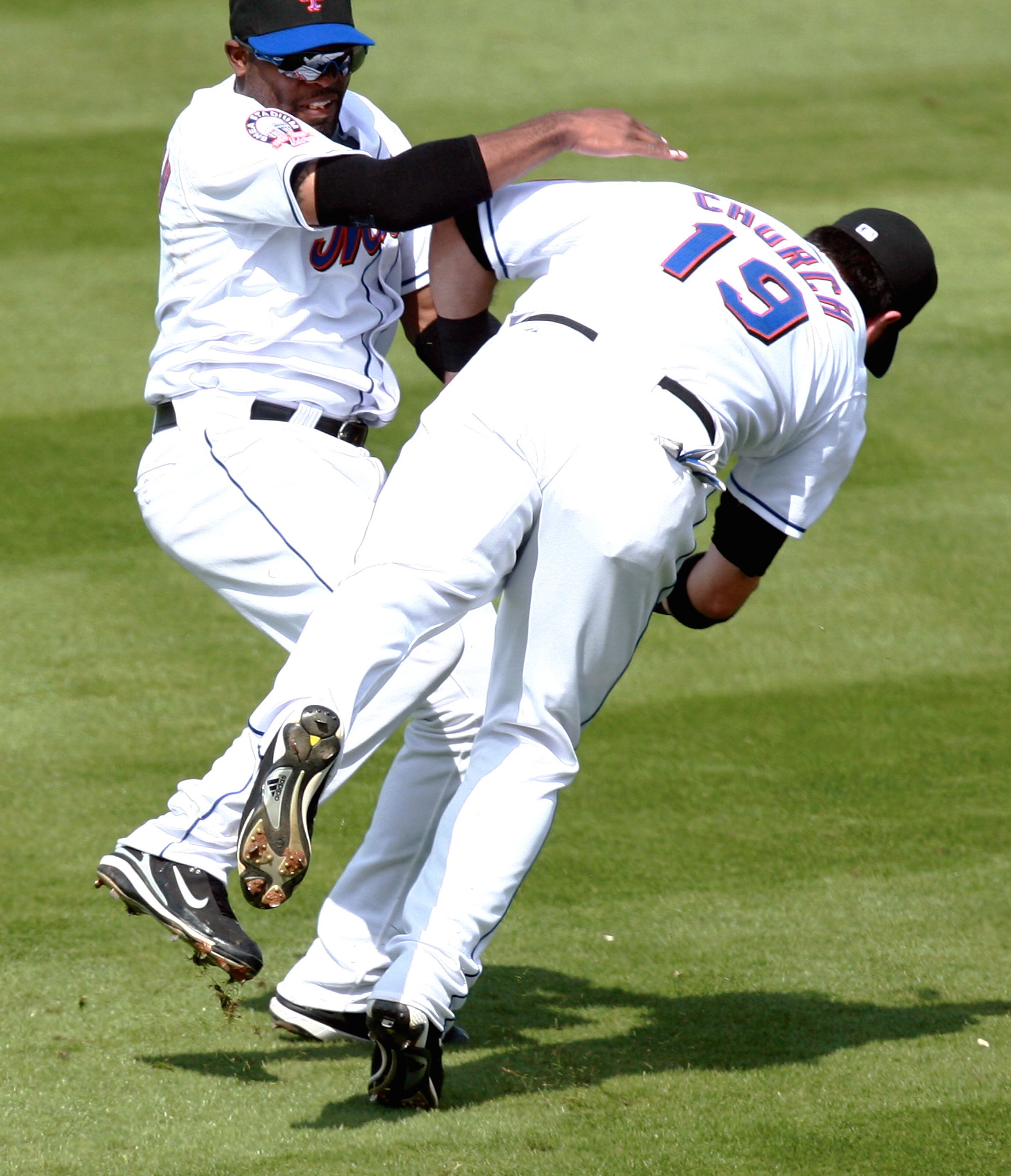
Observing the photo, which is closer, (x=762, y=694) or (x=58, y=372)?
(x=762, y=694)

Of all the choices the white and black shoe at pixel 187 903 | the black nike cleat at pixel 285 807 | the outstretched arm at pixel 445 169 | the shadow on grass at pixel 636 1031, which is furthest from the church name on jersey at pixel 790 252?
the white and black shoe at pixel 187 903

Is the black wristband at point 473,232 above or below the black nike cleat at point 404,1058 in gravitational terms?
above

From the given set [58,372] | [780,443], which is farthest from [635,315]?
[58,372]

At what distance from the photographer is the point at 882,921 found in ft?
13.7

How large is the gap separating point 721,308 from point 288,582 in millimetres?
1061

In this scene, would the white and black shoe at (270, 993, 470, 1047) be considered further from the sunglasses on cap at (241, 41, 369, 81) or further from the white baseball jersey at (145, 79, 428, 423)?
the sunglasses on cap at (241, 41, 369, 81)

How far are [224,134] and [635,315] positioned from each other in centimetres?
105

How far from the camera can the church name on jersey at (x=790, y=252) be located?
331 centimetres

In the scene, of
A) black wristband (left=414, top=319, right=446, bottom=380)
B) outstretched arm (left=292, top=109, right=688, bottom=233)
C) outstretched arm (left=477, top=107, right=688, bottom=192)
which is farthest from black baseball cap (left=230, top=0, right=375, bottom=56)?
black wristband (left=414, top=319, right=446, bottom=380)

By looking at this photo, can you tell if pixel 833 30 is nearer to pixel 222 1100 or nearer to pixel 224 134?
pixel 224 134

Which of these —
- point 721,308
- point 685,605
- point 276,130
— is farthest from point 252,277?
point 685,605

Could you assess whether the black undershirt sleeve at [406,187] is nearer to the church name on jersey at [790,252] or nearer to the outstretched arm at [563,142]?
the outstretched arm at [563,142]

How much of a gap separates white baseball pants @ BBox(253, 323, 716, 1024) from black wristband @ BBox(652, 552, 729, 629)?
524 millimetres

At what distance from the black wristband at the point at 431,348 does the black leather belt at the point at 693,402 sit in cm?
81
